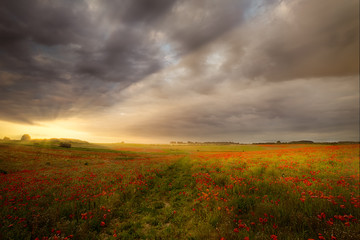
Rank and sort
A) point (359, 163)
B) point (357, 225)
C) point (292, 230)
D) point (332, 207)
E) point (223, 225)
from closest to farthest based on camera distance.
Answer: point (357, 225) → point (292, 230) → point (223, 225) → point (332, 207) → point (359, 163)

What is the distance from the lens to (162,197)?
29.1 ft

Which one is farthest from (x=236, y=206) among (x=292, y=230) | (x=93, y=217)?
(x=93, y=217)

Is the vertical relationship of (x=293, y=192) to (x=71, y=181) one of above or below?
above

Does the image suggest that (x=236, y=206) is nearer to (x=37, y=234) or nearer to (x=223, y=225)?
(x=223, y=225)

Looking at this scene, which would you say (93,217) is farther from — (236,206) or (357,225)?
(357,225)

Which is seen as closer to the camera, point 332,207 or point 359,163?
point 332,207

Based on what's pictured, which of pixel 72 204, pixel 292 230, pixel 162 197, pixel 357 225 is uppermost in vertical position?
pixel 357 225

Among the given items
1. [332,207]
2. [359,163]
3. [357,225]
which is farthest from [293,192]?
[359,163]

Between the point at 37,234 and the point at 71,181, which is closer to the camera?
the point at 37,234

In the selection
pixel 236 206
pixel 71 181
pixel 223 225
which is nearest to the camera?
pixel 223 225

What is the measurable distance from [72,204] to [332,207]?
1053 centimetres

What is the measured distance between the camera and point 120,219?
6.34 m

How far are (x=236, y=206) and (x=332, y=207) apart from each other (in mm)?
3471

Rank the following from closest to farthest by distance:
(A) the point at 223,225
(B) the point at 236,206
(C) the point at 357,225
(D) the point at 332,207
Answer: (C) the point at 357,225 → (A) the point at 223,225 → (D) the point at 332,207 → (B) the point at 236,206
